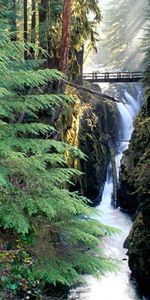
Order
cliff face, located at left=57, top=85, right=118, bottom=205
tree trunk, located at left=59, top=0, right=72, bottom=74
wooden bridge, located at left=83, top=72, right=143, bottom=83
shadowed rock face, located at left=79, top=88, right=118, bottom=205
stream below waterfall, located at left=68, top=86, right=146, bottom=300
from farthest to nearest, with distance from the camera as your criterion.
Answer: wooden bridge, located at left=83, top=72, right=143, bottom=83, shadowed rock face, located at left=79, top=88, right=118, bottom=205, cliff face, located at left=57, top=85, right=118, bottom=205, stream below waterfall, located at left=68, top=86, right=146, bottom=300, tree trunk, located at left=59, top=0, right=72, bottom=74

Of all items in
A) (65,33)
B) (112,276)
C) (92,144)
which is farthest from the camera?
(92,144)

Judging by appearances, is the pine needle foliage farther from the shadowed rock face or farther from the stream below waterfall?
the shadowed rock face

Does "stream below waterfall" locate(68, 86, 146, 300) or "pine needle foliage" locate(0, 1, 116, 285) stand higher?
"pine needle foliage" locate(0, 1, 116, 285)

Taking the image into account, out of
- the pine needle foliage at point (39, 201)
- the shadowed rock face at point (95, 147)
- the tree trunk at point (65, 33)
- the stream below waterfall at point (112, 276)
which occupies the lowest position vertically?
the stream below waterfall at point (112, 276)

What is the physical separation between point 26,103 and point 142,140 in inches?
456

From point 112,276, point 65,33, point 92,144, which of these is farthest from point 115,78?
point 65,33

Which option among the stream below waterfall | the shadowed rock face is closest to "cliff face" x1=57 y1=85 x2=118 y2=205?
the shadowed rock face

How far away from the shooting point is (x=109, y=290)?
12250 mm

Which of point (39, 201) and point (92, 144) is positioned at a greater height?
point (39, 201)

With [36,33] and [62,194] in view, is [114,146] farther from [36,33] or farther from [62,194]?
[62,194]

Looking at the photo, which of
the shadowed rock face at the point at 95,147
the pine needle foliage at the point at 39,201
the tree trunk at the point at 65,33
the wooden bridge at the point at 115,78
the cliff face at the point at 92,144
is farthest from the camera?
the wooden bridge at the point at 115,78

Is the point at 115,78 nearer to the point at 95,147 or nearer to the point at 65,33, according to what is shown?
the point at 95,147

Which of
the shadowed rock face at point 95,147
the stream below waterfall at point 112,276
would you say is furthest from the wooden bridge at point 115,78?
the stream below waterfall at point 112,276

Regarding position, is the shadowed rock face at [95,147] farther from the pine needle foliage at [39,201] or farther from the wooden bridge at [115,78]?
the pine needle foliage at [39,201]
